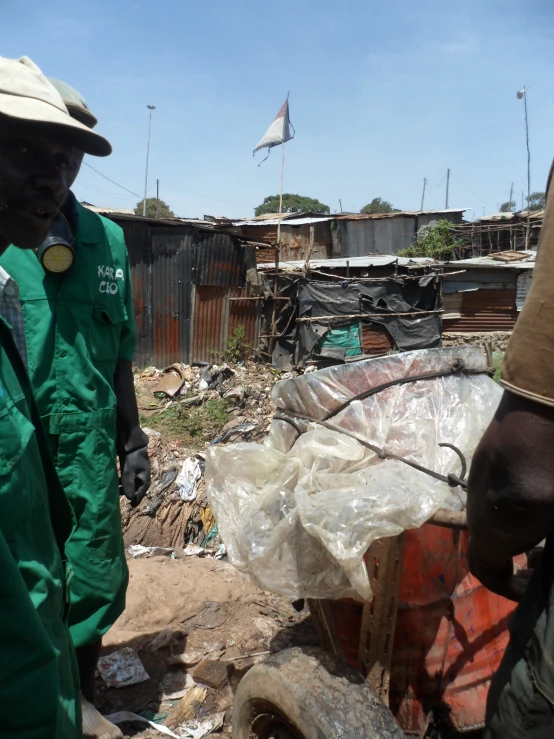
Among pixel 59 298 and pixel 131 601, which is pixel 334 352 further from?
pixel 59 298

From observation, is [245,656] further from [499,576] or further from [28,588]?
[28,588]

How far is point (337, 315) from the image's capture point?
15680 mm

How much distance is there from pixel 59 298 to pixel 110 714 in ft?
6.15

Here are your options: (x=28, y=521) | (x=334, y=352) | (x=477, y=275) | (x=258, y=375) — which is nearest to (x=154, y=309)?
(x=258, y=375)

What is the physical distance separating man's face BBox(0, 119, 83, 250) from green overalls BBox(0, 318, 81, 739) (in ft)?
1.33

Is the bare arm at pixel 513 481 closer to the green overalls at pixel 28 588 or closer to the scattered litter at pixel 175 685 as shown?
the green overalls at pixel 28 588

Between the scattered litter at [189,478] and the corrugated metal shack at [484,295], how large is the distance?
43.7ft

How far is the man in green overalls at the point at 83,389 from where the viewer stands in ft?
7.70

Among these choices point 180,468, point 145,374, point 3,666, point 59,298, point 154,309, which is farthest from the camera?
point 154,309

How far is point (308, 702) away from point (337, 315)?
13951 mm

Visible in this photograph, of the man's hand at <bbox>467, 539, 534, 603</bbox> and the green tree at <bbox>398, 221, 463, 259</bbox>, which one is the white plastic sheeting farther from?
the green tree at <bbox>398, 221, 463, 259</bbox>

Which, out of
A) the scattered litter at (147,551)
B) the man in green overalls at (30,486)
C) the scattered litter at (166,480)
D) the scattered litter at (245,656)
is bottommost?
the scattered litter at (147,551)

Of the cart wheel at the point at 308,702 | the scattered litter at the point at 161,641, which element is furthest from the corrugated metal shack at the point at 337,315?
the cart wheel at the point at 308,702

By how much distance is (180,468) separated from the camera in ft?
23.1
